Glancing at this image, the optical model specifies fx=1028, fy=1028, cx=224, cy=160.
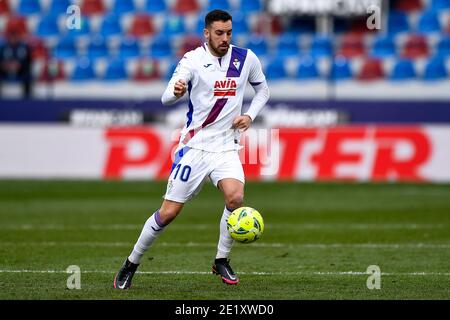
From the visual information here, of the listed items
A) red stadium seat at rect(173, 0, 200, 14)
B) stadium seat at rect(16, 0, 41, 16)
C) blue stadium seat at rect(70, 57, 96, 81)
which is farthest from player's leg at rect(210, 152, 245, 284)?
stadium seat at rect(16, 0, 41, 16)

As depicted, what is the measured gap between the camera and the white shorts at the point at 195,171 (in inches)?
351

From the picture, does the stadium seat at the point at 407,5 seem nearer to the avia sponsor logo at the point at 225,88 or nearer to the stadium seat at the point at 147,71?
the stadium seat at the point at 147,71

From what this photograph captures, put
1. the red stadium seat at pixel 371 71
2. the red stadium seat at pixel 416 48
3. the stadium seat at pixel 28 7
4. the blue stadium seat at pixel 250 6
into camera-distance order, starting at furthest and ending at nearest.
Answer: the stadium seat at pixel 28 7 → the blue stadium seat at pixel 250 6 → the red stadium seat at pixel 416 48 → the red stadium seat at pixel 371 71

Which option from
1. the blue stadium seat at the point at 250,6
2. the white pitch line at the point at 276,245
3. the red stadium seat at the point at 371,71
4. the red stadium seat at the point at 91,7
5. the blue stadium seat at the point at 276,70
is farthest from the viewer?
the red stadium seat at the point at 91,7

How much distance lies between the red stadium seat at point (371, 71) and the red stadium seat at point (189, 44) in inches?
146

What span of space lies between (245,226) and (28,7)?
1942 centimetres

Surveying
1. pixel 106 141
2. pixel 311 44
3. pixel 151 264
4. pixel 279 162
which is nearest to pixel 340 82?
pixel 311 44

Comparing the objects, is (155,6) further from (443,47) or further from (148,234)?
(148,234)

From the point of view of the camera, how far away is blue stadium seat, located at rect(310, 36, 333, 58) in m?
23.2

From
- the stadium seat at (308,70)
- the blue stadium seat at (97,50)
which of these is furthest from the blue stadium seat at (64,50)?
the stadium seat at (308,70)

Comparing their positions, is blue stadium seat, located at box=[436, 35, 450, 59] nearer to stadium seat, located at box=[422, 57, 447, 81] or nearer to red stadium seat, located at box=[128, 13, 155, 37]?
stadium seat, located at box=[422, 57, 447, 81]

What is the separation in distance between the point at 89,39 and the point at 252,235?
17497mm

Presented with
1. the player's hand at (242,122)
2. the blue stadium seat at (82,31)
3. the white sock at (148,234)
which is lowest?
the white sock at (148,234)

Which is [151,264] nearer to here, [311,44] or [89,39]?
[311,44]
